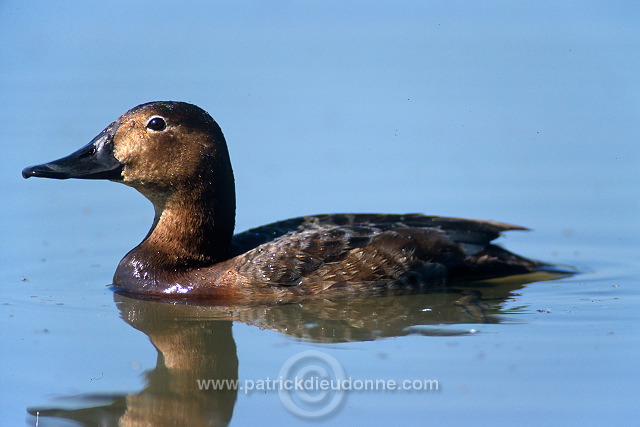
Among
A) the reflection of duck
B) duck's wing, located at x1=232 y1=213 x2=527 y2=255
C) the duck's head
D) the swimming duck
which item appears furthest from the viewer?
duck's wing, located at x1=232 y1=213 x2=527 y2=255

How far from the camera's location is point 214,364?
590cm

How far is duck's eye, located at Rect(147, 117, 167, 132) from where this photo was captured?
23.7 ft

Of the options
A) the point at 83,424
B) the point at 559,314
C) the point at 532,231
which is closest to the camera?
the point at 83,424

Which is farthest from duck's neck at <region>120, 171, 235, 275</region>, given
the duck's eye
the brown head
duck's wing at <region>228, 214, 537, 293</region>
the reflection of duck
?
the duck's eye

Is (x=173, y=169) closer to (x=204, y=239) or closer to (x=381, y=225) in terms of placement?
(x=204, y=239)

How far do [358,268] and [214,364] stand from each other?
5.45 feet

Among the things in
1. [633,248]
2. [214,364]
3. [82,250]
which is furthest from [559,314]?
[82,250]

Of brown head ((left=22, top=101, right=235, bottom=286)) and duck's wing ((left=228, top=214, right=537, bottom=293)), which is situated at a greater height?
brown head ((left=22, top=101, right=235, bottom=286))

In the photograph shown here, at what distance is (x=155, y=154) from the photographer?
283 inches

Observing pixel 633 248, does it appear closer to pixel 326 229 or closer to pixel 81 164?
pixel 326 229

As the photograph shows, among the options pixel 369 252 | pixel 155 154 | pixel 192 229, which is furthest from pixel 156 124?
pixel 369 252

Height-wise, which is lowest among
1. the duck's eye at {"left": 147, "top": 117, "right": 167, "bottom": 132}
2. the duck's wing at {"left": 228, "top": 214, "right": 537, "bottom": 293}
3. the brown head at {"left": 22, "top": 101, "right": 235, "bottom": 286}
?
the duck's wing at {"left": 228, "top": 214, "right": 537, "bottom": 293}

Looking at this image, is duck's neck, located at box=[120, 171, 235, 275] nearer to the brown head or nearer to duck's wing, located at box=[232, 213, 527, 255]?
the brown head

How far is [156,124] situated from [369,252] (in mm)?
A: 1846
